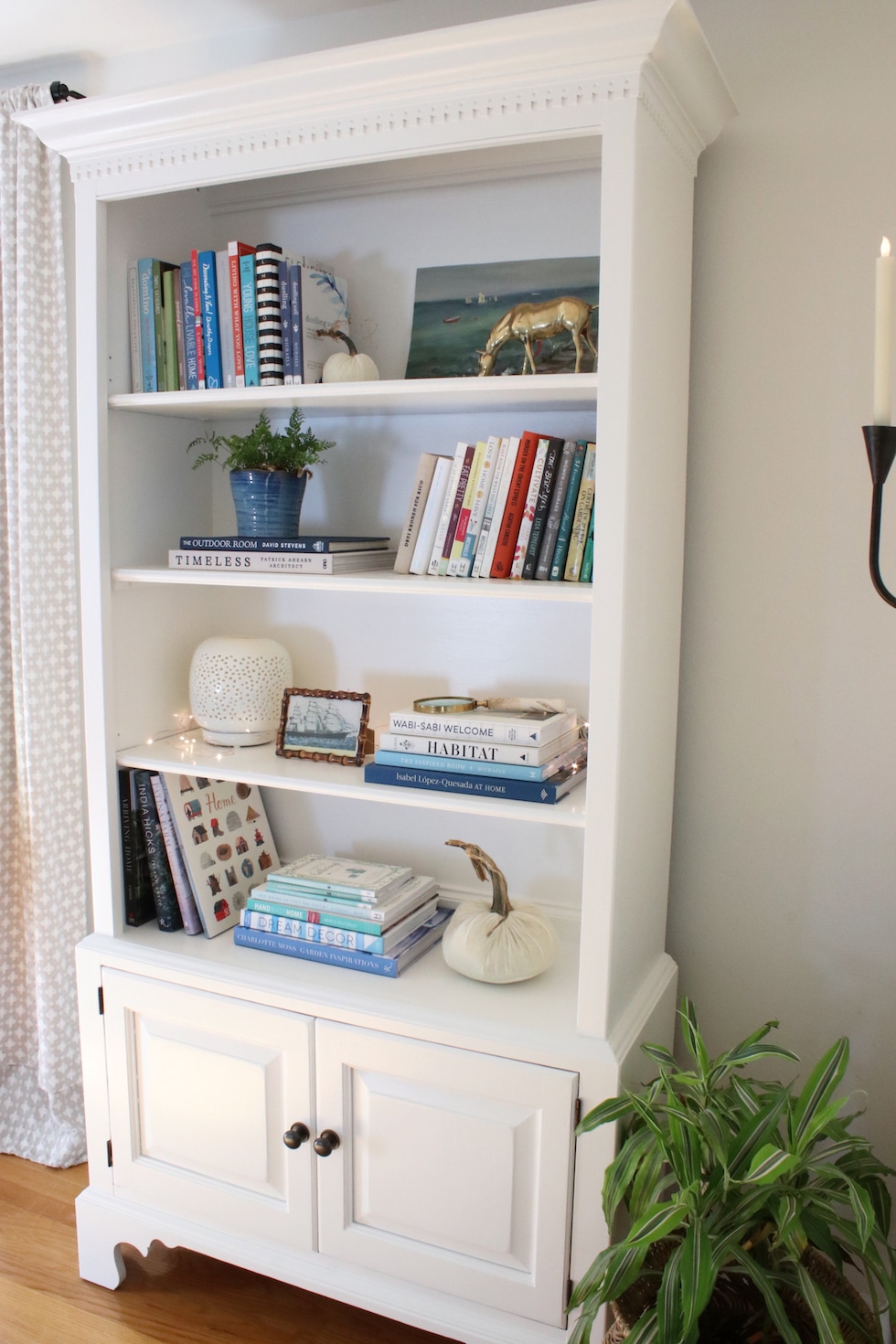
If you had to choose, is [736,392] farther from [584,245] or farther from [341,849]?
[341,849]

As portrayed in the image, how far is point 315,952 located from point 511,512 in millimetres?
814

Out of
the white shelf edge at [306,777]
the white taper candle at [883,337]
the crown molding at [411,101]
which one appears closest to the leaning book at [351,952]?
the white shelf edge at [306,777]

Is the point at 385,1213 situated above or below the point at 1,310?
below

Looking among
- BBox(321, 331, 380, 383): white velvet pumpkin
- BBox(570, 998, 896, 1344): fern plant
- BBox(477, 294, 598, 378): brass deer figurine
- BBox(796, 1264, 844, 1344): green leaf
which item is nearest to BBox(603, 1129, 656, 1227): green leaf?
BBox(570, 998, 896, 1344): fern plant

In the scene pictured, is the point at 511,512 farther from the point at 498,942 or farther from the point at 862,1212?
the point at 862,1212

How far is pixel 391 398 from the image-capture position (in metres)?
1.61

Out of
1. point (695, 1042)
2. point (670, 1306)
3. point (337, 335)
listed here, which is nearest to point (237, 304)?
point (337, 335)

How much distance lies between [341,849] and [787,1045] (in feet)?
2.98

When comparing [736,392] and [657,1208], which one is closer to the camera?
[657,1208]

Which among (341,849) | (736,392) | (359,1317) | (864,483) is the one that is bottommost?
(359,1317)

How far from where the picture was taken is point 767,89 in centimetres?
160

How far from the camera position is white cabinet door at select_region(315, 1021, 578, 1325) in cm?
149

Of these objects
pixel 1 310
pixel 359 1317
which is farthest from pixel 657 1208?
pixel 1 310

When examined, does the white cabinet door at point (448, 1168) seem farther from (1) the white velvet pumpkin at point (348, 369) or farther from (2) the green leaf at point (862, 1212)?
A: (1) the white velvet pumpkin at point (348, 369)
